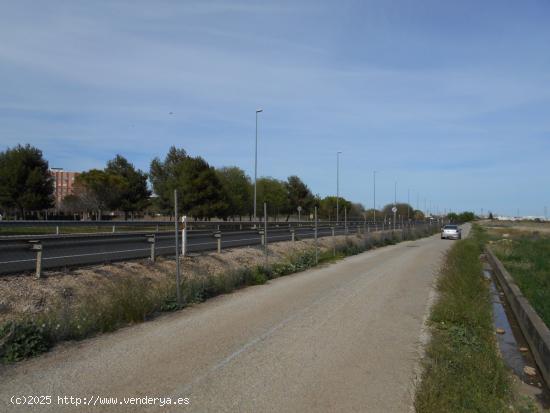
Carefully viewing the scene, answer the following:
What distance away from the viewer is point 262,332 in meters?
8.56

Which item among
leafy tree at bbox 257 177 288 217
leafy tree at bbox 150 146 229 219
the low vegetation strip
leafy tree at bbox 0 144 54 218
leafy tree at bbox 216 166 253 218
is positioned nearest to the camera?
the low vegetation strip

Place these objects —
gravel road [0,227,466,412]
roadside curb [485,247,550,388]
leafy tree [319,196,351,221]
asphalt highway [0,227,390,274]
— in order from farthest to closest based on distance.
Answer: leafy tree [319,196,351,221] → asphalt highway [0,227,390,274] → roadside curb [485,247,550,388] → gravel road [0,227,466,412]

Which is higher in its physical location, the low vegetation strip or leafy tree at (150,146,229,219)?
leafy tree at (150,146,229,219)

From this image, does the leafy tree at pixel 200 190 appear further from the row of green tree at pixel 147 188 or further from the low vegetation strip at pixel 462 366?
the low vegetation strip at pixel 462 366

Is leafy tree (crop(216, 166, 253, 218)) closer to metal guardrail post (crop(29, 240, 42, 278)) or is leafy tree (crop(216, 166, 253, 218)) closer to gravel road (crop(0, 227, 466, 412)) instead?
metal guardrail post (crop(29, 240, 42, 278))

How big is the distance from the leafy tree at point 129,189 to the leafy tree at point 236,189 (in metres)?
10.3

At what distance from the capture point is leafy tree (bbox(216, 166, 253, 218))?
2545 inches

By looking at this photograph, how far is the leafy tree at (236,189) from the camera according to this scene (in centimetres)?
6465

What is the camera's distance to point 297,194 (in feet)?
289

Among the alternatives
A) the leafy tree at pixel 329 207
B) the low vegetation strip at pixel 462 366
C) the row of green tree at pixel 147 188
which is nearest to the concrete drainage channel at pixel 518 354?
the low vegetation strip at pixel 462 366

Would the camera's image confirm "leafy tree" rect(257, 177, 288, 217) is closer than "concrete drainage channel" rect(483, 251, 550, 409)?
No

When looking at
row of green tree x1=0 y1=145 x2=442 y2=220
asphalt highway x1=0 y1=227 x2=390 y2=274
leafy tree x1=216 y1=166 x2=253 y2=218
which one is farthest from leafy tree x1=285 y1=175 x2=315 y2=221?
asphalt highway x1=0 y1=227 x2=390 y2=274

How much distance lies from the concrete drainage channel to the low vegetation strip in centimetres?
54

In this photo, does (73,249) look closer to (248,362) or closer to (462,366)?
(248,362)
